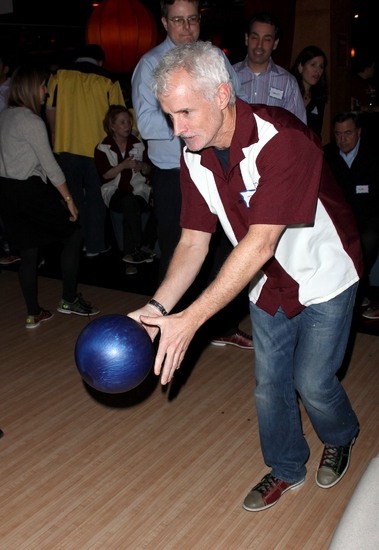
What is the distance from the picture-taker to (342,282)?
1800 millimetres

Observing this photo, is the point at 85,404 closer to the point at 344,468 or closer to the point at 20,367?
the point at 20,367

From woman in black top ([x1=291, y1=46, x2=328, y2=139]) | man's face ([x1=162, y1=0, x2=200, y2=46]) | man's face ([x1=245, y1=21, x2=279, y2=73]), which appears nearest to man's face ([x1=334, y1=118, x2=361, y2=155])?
woman in black top ([x1=291, y1=46, x2=328, y2=139])

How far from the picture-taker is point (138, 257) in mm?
4898

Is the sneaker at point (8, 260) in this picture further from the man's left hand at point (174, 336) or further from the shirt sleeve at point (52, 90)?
the man's left hand at point (174, 336)

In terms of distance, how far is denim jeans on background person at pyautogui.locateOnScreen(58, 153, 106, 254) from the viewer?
5074 mm

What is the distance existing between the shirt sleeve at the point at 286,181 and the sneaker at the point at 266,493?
100 centimetres

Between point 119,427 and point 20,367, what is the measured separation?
0.84 metres

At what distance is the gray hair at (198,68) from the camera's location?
4.95ft

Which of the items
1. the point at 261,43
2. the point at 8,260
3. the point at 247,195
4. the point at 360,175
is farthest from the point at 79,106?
A: the point at 247,195

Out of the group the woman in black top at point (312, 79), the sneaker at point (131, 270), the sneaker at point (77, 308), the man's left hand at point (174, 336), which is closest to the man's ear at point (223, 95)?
the man's left hand at point (174, 336)

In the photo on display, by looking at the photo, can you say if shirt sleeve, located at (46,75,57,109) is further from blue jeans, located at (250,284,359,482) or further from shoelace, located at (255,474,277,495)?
shoelace, located at (255,474,277,495)

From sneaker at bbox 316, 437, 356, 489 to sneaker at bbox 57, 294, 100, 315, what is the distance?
1986mm

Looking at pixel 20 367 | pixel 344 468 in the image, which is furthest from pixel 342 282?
pixel 20 367

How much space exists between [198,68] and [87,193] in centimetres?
375
